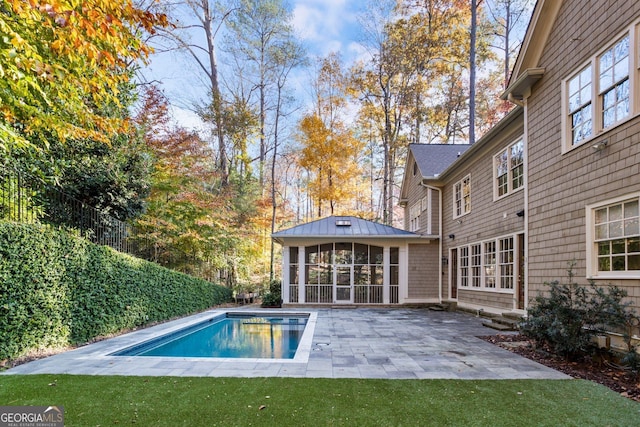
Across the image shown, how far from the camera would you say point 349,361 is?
209 inches

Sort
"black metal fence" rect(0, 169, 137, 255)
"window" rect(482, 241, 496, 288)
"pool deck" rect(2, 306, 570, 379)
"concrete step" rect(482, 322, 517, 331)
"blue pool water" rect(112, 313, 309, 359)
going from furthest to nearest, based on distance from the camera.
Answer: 1. "window" rect(482, 241, 496, 288)
2. "concrete step" rect(482, 322, 517, 331)
3. "blue pool water" rect(112, 313, 309, 359)
4. "black metal fence" rect(0, 169, 137, 255)
5. "pool deck" rect(2, 306, 570, 379)

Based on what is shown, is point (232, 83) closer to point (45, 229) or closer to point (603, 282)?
point (45, 229)

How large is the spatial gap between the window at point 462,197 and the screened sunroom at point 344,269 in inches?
88.3

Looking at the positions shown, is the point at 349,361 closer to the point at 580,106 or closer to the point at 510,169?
the point at 580,106

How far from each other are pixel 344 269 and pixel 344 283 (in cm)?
55

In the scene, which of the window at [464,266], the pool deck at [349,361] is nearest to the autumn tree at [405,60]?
the window at [464,266]

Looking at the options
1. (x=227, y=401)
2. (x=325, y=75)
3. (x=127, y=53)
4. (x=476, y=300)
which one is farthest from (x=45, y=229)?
(x=325, y=75)

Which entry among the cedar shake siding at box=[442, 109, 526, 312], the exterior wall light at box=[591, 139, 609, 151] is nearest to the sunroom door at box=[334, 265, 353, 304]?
the cedar shake siding at box=[442, 109, 526, 312]

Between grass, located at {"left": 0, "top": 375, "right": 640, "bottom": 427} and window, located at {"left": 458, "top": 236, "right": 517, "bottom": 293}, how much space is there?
4.92m

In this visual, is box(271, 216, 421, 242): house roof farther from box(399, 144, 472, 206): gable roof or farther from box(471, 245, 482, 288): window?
box(471, 245, 482, 288): window

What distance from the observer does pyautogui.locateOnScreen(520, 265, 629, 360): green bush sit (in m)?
4.70

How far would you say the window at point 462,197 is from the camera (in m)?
11.6

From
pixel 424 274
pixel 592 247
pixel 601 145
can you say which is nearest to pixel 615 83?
pixel 601 145

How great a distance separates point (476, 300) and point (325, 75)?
643 inches
